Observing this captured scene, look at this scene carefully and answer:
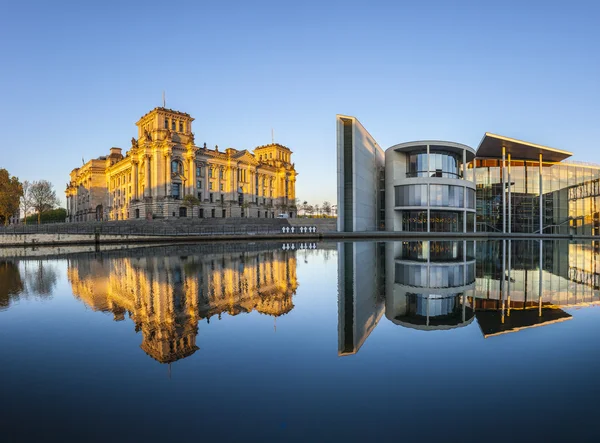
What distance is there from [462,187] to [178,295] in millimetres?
53237

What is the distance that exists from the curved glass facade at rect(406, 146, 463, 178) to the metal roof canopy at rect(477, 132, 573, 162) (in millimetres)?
5080

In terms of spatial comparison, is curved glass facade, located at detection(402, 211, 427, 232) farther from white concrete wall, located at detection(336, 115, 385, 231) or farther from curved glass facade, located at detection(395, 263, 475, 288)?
curved glass facade, located at detection(395, 263, 475, 288)

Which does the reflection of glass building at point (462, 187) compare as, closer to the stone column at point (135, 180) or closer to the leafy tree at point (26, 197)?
the stone column at point (135, 180)

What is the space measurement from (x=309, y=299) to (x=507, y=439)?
6.66 metres

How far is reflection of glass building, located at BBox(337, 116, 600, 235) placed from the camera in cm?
4981

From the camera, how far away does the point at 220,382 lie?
451 cm

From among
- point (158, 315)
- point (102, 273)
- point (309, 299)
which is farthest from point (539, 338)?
point (102, 273)

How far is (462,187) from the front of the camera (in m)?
55.0

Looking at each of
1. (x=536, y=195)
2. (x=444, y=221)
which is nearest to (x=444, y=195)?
(x=444, y=221)

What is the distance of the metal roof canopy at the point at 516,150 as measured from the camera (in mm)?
51694

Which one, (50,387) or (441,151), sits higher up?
(441,151)

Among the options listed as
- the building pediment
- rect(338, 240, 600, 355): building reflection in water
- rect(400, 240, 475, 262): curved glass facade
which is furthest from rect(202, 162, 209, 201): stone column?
rect(338, 240, 600, 355): building reflection in water

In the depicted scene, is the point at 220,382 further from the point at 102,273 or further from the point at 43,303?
the point at 102,273

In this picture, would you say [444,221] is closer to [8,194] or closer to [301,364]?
[301,364]
